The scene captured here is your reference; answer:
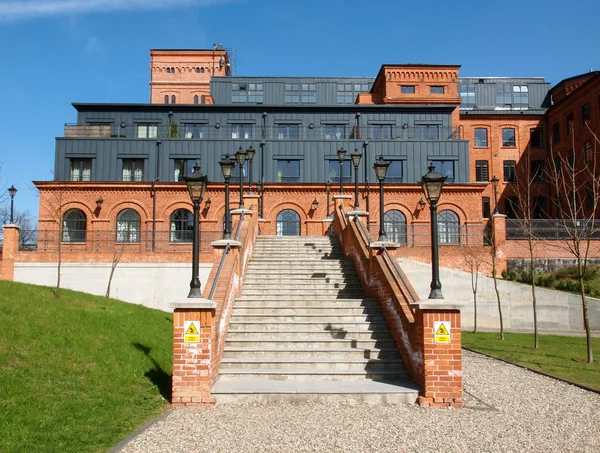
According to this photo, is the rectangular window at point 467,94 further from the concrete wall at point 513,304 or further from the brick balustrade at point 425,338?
the brick balustrade at point 425,338

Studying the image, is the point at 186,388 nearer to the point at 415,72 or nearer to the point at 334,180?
the point at 334,180

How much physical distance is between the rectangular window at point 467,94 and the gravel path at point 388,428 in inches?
1876

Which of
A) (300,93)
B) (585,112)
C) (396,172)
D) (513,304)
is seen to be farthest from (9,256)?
(585,112)

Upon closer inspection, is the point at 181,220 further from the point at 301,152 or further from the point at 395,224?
the point at 395,224

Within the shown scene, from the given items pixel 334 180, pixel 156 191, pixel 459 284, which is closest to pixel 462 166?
pixel 334 180

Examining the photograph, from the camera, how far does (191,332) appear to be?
327 inches

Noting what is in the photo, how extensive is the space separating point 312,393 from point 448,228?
25.2m

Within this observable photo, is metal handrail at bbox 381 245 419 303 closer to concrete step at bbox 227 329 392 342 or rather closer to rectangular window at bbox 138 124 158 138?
concrete step at bbox 227 329 392 342

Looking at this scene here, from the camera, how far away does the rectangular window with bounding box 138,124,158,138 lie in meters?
38.4

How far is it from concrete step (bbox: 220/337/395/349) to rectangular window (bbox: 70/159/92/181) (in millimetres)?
26881

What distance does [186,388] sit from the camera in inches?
321

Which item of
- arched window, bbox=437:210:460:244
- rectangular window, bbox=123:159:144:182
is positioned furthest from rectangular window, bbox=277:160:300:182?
arched window, bbox=437:210:460:244

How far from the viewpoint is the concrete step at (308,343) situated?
10328 millimetres

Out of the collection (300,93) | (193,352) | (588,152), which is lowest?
(193,352)
